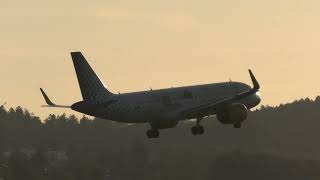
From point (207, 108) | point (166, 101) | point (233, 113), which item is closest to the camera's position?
point (166, 101)

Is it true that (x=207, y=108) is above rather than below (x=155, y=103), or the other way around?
below

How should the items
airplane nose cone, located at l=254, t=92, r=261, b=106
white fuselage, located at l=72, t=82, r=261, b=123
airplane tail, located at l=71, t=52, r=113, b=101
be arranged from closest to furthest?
white fuselage, located at l=72, t=82, r=261, b=123 → airplane tail, located at l=71, t=52, r=113, b=101 → airplane nose cone, located at l=254, t=92, r=261, b=106

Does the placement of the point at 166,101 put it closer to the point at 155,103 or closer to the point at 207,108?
the point at 155,103

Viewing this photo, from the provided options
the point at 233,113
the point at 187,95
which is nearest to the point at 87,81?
the point at 187,95

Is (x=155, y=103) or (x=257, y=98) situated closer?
(x=155, y=103)

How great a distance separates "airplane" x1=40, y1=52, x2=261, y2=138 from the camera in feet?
449

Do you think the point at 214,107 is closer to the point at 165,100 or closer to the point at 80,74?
the point at 165,100

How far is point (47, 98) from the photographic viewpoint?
144 meters

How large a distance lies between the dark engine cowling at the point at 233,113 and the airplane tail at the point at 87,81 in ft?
38.9

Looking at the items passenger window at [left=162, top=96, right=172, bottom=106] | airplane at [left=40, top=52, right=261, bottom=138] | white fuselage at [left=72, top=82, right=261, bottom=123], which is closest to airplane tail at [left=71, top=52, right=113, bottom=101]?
airplane at [left=40, top=52, right=261, bottom=138]

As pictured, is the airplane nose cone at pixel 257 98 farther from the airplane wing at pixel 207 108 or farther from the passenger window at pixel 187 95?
the passenger window at pixel 187 95

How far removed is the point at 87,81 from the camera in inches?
5448

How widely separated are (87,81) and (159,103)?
7.53 metres

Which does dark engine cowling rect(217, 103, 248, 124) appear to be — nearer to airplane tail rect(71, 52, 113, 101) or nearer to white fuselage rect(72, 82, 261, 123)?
white fuselage rect(72, 82, 261, 123)
